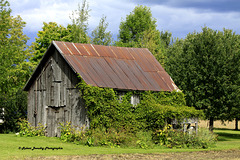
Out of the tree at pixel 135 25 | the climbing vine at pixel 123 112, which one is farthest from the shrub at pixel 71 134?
the tree at pixel 135 25

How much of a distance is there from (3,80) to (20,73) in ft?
22.4

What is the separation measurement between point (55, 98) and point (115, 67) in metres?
5.27

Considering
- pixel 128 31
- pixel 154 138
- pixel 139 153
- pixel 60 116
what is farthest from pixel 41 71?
pixel 128 31

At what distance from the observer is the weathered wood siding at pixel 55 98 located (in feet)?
93.2

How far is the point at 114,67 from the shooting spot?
30375 mm

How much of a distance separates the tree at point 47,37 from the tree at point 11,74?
1938mm

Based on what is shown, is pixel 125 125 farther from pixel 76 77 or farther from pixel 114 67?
pixel 114 67

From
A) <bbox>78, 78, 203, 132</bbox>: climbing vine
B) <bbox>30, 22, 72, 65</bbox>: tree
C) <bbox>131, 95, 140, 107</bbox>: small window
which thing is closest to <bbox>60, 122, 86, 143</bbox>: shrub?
<bbox>78, 78, 203, 132</bbox>: climbing vine

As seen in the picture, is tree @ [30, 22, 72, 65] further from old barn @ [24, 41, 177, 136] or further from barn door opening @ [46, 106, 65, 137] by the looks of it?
barn door opening @ [46, 106, 65, 137]

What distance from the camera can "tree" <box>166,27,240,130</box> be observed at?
121ft

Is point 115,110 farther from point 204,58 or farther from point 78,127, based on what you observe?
point 204,58

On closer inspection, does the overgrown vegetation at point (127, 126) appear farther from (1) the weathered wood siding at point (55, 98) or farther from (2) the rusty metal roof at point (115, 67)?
(2) the rusty metal roof at point (115, 67)

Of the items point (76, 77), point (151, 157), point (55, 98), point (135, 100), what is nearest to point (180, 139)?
point (135, 100)

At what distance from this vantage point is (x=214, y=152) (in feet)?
77.2
